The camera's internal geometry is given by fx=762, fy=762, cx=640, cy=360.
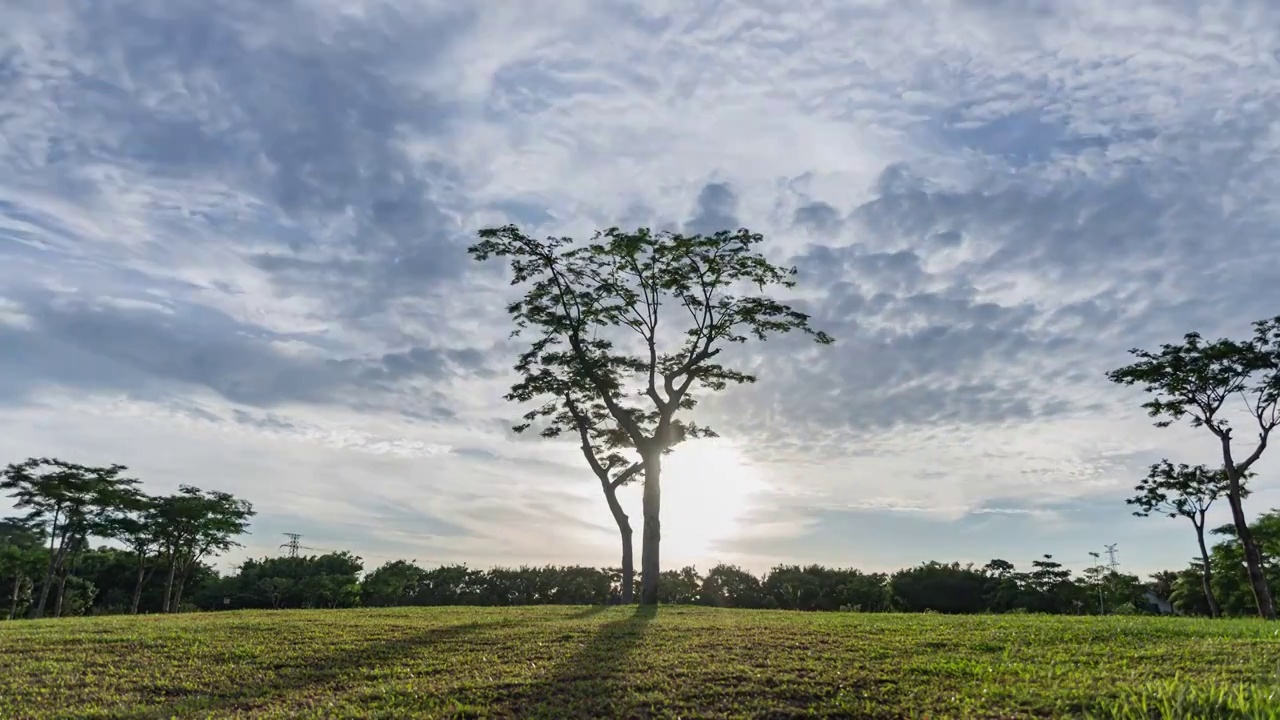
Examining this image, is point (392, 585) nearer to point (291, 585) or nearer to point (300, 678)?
point (291, 585)

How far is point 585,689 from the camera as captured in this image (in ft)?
30.9

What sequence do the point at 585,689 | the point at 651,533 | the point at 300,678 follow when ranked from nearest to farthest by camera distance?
1. the point at 585,689
2. the point at 300,678
3. the point at 651,533

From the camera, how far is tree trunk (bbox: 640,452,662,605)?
2308cm

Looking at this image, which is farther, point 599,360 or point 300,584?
point 300,584

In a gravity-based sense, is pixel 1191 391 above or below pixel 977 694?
above

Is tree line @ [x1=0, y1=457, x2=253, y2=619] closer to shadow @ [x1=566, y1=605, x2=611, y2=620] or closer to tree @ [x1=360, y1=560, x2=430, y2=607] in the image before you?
tree @ [x1=360, y1=560, x2=430, y2=607]

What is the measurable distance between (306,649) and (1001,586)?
177 ft

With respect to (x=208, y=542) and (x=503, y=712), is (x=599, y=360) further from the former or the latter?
(x=208, y=542)

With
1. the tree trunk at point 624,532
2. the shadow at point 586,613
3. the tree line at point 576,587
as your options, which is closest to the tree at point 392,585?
the tree line at point 576,587

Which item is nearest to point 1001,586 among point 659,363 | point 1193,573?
Result: point 1193,573

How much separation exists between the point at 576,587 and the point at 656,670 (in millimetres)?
43707

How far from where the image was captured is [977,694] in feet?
27.4

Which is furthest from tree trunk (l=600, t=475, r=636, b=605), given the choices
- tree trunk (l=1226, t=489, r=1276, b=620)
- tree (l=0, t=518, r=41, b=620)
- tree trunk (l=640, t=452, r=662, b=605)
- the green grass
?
tree (l=0, t=518, r=41, b=620)

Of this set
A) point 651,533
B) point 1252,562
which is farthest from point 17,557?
point 1252,562
